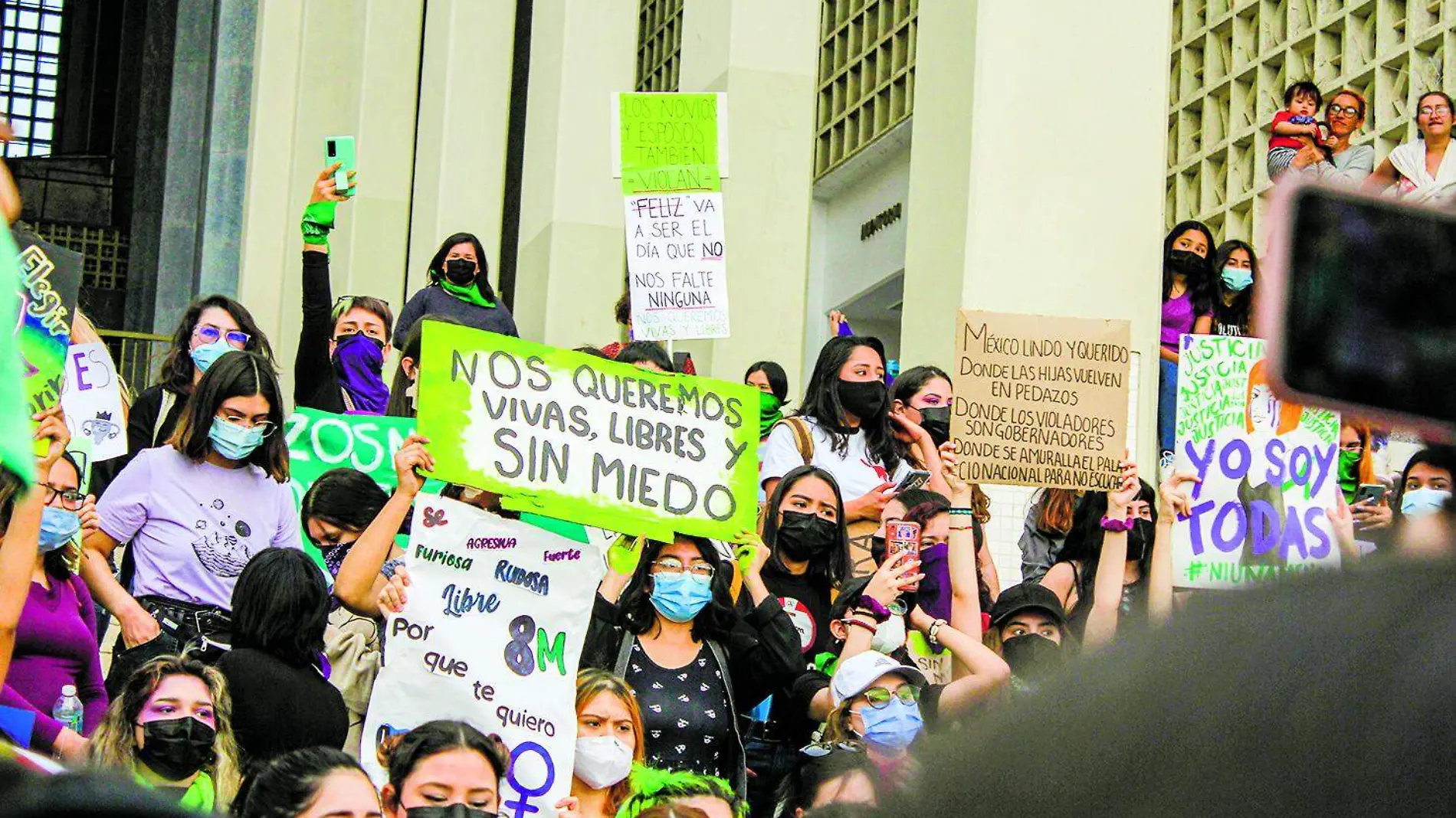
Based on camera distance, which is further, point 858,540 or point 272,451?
point 858,540

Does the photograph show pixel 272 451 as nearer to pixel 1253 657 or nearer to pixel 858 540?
pixel 858 540

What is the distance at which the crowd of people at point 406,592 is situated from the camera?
14.9ft

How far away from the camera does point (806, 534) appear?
598cm

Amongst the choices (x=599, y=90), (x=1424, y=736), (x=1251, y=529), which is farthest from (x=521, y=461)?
(x=599, y=90)

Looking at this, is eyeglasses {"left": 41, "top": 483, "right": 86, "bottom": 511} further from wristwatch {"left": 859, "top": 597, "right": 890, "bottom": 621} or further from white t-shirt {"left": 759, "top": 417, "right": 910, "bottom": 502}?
white t-shirt {"left": 759, "top": 417, "right": 910, "bottom": 502}

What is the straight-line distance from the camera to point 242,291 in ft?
59.0

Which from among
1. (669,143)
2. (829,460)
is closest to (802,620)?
(829,460)

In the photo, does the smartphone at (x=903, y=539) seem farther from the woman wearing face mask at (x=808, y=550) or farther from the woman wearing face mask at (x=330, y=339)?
the woman wearing face mask at (x=330, y=339)

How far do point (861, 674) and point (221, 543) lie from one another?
68.1 inches

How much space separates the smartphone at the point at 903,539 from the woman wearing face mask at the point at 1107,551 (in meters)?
0.45

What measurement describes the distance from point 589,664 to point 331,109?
560 inches

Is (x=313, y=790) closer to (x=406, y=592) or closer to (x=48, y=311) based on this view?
(x=406, y=592)

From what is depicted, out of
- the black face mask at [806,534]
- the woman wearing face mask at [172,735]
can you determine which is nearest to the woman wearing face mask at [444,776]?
the woman wearing face mask at [172,735]

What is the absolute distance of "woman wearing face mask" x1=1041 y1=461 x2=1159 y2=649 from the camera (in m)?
5.90
